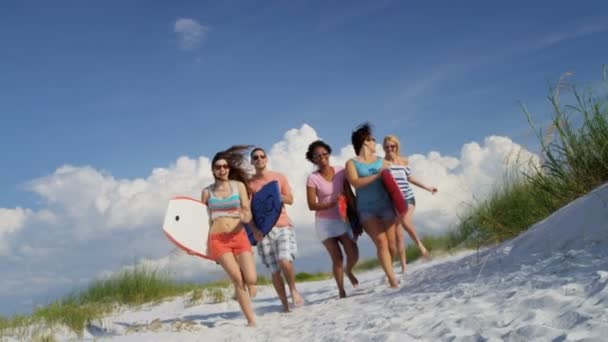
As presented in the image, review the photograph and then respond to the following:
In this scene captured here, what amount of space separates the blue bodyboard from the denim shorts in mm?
893

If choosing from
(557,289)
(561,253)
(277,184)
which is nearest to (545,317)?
(557,289)

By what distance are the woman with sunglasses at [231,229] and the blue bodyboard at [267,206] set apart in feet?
1.11

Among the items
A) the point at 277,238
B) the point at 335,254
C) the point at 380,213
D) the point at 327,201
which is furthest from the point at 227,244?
the point at 380,213

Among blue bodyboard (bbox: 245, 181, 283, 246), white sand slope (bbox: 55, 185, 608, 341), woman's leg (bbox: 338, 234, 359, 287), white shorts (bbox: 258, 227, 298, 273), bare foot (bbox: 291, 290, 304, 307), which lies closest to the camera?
white sand slope (bbox: 55, 185, 608, 341)

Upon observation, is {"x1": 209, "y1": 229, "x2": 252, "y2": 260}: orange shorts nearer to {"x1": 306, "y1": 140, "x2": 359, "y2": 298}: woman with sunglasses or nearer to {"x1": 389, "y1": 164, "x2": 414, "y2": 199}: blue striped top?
{"x1": 306, "y1": 140, "x2": 359, "y2": 298}: woman with sunglasses

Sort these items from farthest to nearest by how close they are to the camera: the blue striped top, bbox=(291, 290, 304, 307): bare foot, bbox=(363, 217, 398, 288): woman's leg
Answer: the blue striped top < bbox=(291, 290, 304, 307): bare foot < bbox=(363, 217, 398, 288): woman's leg

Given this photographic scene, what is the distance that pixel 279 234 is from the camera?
253 inches

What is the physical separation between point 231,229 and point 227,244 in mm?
151

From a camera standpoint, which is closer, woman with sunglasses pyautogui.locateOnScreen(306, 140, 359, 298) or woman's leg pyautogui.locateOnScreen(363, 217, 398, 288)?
woman's leg pyautogui.locateOnScreen(363, 217, 398, 288)

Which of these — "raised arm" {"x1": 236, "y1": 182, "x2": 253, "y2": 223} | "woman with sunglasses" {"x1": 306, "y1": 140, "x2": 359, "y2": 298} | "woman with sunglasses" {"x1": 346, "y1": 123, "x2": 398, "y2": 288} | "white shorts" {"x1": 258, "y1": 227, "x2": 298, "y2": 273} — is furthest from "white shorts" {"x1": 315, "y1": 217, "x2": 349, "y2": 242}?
"raised arm" {"x1": 236, "y1": 182, "x2": 253, "y2": 223}

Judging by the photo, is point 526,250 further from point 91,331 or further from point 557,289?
point 91,331

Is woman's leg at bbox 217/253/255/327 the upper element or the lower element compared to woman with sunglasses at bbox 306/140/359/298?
lower

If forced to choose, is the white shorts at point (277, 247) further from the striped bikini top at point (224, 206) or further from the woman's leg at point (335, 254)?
the striped bikini top at point (224, 206)

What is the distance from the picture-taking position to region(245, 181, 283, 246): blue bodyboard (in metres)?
6.23
